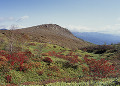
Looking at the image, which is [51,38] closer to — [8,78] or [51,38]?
[51,38]

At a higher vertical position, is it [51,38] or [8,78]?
[51,38]

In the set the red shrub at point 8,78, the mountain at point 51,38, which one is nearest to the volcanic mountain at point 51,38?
the mountain at point 51,38

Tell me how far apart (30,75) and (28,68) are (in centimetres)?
201

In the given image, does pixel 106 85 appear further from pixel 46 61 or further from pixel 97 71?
pixel 46 61

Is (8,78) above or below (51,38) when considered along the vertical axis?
below

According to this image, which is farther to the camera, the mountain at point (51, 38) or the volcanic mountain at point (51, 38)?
the mountain at point (51, 38)

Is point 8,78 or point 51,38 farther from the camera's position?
point 51,38

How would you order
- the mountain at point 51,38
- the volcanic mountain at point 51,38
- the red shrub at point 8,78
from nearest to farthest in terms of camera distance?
the red shrub at point 8,78 → the volcanic mountain at point 51,38 → the mountain at point 51,38

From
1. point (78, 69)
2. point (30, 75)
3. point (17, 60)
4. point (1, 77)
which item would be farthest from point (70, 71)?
point (1, 77)

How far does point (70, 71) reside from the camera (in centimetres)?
2256

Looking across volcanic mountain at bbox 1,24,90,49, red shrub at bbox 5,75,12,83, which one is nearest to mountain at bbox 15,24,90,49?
volcanic mountain at bbox 1,24,90,49

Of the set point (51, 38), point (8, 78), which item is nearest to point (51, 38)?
point (51, 38)

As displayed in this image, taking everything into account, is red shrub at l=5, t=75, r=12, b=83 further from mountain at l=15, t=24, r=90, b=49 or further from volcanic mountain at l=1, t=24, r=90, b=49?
mountain at l=15, t=24, r=90, b=49

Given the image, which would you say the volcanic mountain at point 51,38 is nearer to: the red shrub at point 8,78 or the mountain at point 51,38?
the mountain at point 51,38
